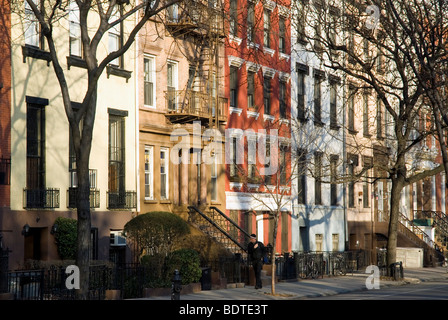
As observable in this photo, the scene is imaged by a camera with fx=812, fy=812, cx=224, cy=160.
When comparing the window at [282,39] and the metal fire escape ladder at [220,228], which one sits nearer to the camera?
the metal fire escape ladder at [220,228]

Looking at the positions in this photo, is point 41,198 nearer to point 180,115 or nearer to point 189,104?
point 180,115

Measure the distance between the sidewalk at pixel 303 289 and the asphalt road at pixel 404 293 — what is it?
64 centimetres

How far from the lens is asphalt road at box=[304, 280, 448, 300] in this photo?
982 inches

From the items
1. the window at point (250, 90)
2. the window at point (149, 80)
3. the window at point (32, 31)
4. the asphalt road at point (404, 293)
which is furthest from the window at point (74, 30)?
the asphalt road at point (404, 293)

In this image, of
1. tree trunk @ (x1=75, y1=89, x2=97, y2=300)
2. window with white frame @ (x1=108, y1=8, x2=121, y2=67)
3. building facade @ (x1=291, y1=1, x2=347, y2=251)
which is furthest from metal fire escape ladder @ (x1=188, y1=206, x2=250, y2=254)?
tree trunk @ (x1=75, y1=89, x2=97, y2=300)

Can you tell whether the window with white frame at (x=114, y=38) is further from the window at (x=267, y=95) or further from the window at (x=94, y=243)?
the window at (x=267, y=95)

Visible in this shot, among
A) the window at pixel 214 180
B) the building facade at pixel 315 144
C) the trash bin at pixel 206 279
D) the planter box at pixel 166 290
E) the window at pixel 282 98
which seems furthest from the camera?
the building facade at pixel 315 144

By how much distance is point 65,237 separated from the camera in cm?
2555

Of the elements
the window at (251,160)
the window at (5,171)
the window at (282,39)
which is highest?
the window at (282,39)

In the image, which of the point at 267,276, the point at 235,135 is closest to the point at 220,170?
the point at 235,135

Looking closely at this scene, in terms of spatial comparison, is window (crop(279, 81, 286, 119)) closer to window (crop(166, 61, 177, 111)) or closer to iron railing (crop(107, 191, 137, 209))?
window (crop(166, 61, 177, 111))

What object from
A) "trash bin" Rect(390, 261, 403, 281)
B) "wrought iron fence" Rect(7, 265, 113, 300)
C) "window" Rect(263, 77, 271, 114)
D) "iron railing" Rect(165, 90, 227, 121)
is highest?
"window" Rect(263, 77, 271, 114)

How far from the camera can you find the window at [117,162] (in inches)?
1128

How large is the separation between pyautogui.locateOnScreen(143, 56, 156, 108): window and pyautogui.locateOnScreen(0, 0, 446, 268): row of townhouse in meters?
0.05
